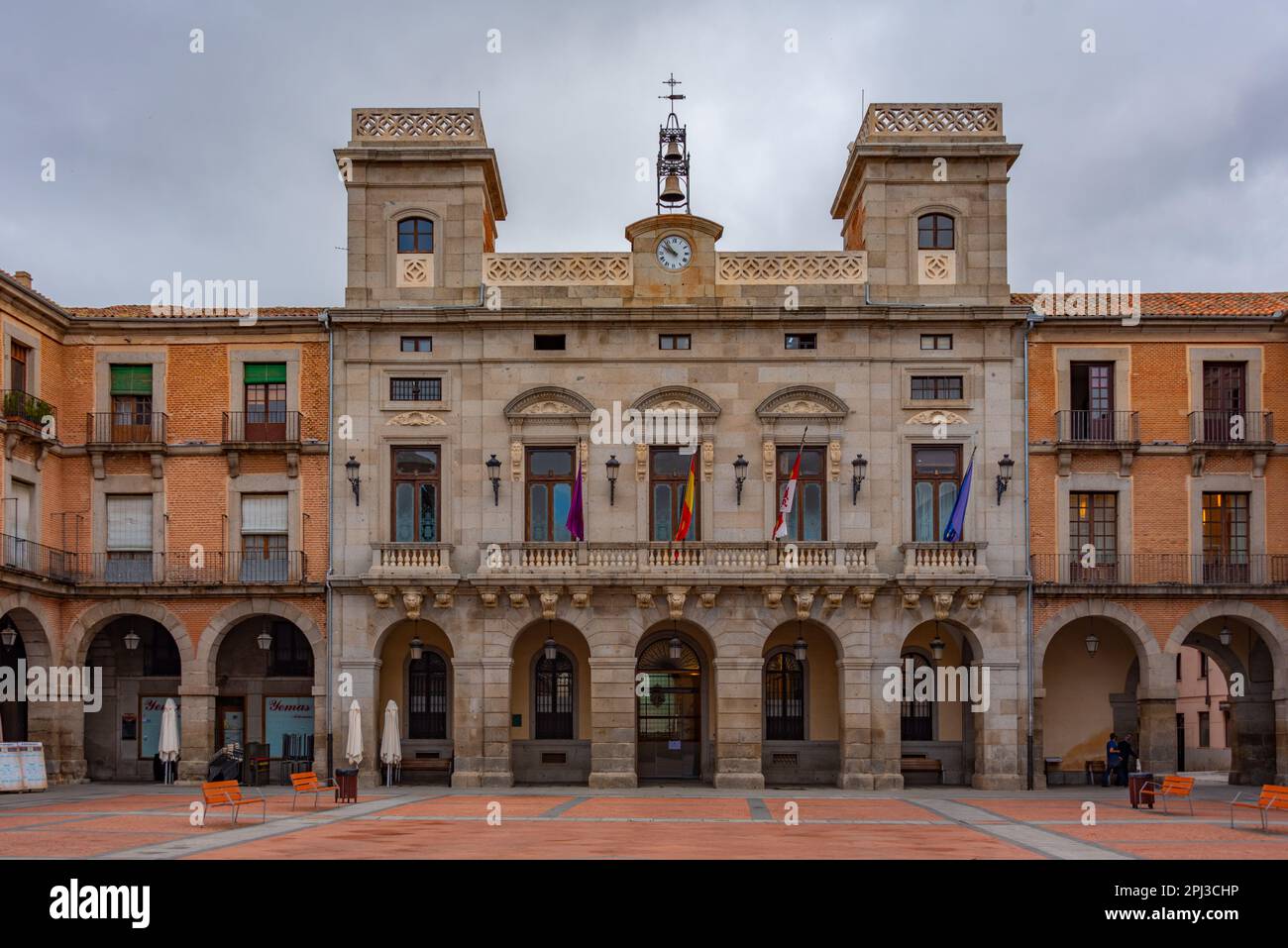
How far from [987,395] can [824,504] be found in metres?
5.35

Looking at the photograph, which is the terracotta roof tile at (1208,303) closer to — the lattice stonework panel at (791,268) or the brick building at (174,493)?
the lattice stonework panel at (791,268)

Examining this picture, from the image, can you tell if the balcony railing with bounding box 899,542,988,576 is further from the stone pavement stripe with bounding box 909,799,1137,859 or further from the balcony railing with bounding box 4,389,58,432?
the balcony railing with bounding box 4,389,58,432

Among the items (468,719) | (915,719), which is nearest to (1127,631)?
(915,719)

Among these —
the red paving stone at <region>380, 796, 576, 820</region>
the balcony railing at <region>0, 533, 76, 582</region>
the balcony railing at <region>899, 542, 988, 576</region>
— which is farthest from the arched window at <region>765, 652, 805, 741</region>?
the balcony railing at <region>0, 533, 76, 582</region>

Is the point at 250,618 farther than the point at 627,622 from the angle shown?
Yes

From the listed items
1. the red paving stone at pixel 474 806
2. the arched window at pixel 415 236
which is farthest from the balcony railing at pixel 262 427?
the red paving stone at pixel 474 806

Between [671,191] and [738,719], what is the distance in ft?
47.4

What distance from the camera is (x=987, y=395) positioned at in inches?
1513

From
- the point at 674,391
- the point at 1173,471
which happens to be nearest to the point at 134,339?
the point at 674,391

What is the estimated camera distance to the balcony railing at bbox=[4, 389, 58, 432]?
3625 cm

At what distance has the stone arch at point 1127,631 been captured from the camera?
123 feet

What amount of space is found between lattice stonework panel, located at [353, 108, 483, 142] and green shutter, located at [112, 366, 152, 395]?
883 centimetres
